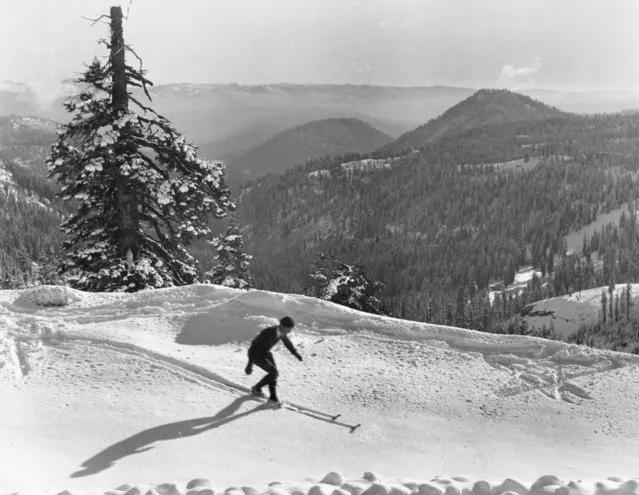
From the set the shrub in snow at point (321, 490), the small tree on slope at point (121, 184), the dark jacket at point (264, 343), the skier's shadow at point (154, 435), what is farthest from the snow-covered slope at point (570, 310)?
the shrub in snow at point (321, 490)

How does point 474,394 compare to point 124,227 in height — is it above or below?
below

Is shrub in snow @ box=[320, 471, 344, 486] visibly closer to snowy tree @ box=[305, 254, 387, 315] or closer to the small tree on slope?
the small tree on slope

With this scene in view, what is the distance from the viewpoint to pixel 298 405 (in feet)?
29.7

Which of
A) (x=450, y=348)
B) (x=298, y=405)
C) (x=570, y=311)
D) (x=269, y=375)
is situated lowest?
(x=570, y=311)

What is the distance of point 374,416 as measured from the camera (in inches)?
347

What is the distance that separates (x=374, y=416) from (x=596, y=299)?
15139 cm

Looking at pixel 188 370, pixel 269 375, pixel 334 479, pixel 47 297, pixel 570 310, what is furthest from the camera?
pixel 570 310

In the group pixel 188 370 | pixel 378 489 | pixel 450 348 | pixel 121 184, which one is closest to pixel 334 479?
pixel 378 489

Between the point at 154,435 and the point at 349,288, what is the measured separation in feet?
70.9

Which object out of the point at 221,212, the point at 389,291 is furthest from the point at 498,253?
the point at 221,212

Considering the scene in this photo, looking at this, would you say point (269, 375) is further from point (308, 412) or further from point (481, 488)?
point (481, 488)

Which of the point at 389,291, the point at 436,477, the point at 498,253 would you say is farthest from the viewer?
the point at 498,253

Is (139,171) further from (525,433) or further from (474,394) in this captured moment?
(525,433)

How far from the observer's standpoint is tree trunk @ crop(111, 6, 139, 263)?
15.4m
